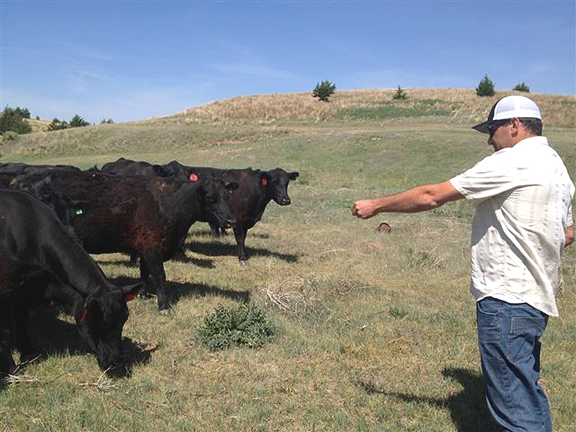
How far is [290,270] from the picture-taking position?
10023mm

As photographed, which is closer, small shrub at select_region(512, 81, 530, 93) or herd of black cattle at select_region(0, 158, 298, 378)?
herd of black cattle at select_region(0, 158, 298, 378)

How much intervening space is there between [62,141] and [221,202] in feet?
143

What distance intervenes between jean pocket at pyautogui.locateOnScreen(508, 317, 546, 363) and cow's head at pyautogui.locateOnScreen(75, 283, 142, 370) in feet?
11.7

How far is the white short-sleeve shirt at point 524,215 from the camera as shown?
133 inches

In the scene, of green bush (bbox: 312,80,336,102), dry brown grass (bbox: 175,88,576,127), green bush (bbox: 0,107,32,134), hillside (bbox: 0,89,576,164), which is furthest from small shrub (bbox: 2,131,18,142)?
green bush (bbox: 312,80,336,102)

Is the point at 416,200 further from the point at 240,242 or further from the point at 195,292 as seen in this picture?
the point at 240,242

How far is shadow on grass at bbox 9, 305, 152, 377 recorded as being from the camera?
220 inches

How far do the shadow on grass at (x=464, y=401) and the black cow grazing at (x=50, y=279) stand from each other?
2594 mm

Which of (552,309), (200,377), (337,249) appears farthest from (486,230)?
(337,249)

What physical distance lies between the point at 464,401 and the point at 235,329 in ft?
8.92

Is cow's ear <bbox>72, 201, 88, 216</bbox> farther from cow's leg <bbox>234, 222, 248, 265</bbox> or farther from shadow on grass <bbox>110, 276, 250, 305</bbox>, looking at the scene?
cow's leg <bbox>234, 222, 248, 265</bbox>

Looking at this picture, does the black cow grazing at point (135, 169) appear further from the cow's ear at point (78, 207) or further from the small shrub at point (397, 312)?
the small shrub at point (397, 312)

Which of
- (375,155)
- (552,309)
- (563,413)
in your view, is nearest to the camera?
(552,309)

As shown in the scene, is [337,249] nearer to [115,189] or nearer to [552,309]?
[115,189]
